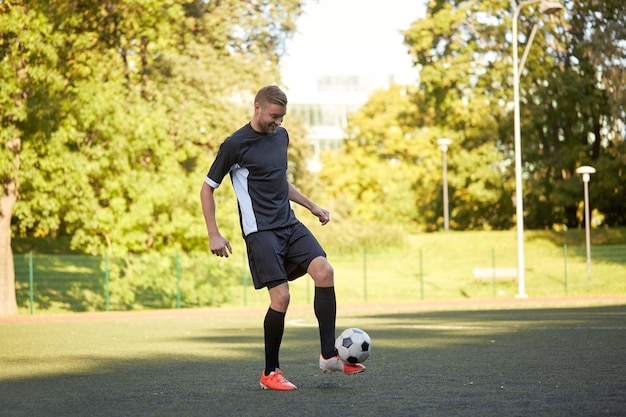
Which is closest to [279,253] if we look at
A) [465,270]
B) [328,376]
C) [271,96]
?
[271,96]

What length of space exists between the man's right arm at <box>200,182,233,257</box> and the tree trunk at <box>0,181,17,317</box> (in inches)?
790

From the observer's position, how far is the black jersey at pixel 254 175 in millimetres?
7398

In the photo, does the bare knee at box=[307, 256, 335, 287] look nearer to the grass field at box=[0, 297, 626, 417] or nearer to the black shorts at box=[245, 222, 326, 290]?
the black shorts at box=[245, 222, 326, 290]

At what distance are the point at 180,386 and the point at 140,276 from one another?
20.8 meters

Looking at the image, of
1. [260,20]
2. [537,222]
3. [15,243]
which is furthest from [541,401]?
[537,222]

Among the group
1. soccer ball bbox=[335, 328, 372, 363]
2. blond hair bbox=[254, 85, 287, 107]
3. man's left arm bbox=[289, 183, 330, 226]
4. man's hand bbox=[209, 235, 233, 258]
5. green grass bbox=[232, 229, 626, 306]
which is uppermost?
blond hair bbox=[254, 85, 287, 107]

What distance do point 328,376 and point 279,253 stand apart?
149cm

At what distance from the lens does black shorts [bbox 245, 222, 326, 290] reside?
7371mm

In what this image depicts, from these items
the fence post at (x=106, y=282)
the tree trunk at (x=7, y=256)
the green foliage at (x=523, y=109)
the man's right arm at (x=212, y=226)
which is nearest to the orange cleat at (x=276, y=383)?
the man's right arm at (x=212, y=226)

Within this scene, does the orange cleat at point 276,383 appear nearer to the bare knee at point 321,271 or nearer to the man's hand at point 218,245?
the bare knee at point 321,271

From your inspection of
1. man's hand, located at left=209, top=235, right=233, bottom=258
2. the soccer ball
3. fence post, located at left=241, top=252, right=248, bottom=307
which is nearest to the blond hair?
man's hand, located at left=209, top=235, right=233, bottom=258

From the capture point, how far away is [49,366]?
10562 mm

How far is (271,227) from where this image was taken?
7398 millimetres

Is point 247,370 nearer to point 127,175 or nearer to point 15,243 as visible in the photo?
point 127,175
